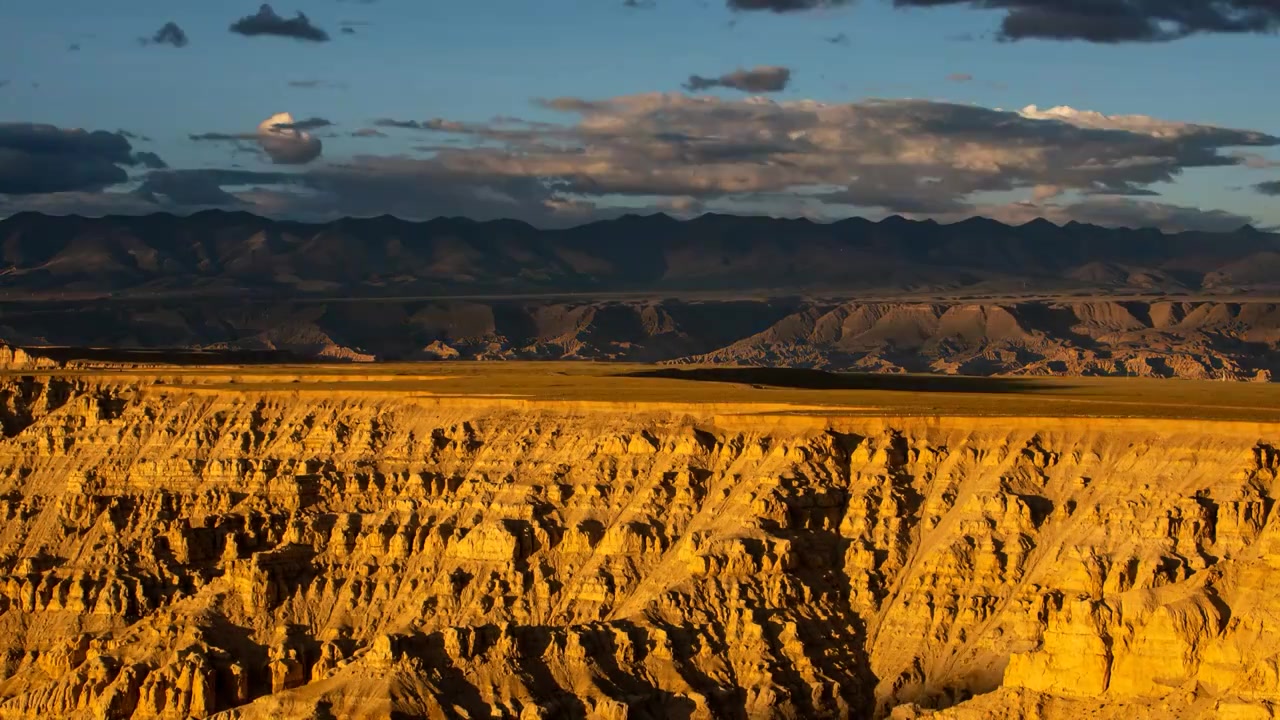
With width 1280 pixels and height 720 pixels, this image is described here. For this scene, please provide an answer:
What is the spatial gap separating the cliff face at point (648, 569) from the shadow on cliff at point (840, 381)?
4031 centimetres

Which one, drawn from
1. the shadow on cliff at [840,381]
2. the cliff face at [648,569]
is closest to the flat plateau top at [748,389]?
the shadow on cliff at [840,381]

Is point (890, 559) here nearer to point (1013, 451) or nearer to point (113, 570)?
point (1013, 451)

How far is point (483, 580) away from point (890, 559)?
18.3m

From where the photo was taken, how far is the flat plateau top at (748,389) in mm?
117375

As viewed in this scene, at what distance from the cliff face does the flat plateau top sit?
566cm

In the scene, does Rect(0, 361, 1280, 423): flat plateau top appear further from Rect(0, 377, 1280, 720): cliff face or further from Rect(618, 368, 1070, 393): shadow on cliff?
Rect(0, 377, 1280, 720): cliff face

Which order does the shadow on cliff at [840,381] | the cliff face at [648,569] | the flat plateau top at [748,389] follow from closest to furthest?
the cliff face at [648,569] < the flat plateau top at [748,389] < the shadow on cliff at [840,381]

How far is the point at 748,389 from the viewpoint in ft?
450

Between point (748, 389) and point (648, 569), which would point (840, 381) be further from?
point (648, 569)

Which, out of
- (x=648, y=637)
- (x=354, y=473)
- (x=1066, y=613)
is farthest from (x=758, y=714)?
(x=354, y=473)

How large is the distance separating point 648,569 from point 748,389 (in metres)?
35.1

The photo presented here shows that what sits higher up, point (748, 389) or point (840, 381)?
point (748, 389)

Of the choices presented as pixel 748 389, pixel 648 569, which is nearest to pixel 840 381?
pixel 748 389

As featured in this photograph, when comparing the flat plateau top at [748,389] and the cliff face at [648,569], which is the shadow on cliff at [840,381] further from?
the cliff face at [648,569]
